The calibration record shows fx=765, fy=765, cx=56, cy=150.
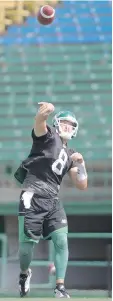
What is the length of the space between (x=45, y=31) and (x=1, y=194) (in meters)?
3.70

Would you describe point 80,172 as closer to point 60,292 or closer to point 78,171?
point 78,171

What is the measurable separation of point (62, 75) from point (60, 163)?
277 inches

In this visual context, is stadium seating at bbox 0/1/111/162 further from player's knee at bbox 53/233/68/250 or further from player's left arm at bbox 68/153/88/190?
player's knee at bbox 53/233/68/250

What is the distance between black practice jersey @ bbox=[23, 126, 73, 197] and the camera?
14.3 feet

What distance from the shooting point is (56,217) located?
4414 mm

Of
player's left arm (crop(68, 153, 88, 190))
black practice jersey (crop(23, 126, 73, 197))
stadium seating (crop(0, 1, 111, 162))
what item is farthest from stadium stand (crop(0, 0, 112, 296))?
black practice jersey (crop(23, 126, 73, 197))

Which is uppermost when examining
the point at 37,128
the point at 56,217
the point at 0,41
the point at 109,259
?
the point at 0,41

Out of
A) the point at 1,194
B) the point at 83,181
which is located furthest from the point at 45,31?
the point at 83,181

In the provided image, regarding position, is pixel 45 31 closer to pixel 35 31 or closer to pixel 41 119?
pixel 35 31

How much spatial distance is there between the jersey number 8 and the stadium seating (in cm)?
529

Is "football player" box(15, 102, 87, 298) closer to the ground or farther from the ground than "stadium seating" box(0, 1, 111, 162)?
closer to the ground

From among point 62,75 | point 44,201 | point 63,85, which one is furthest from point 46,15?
point 44,201

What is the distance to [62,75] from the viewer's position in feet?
37.2

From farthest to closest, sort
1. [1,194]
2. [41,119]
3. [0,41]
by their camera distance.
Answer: [0,41], [1,194], [41,119]
